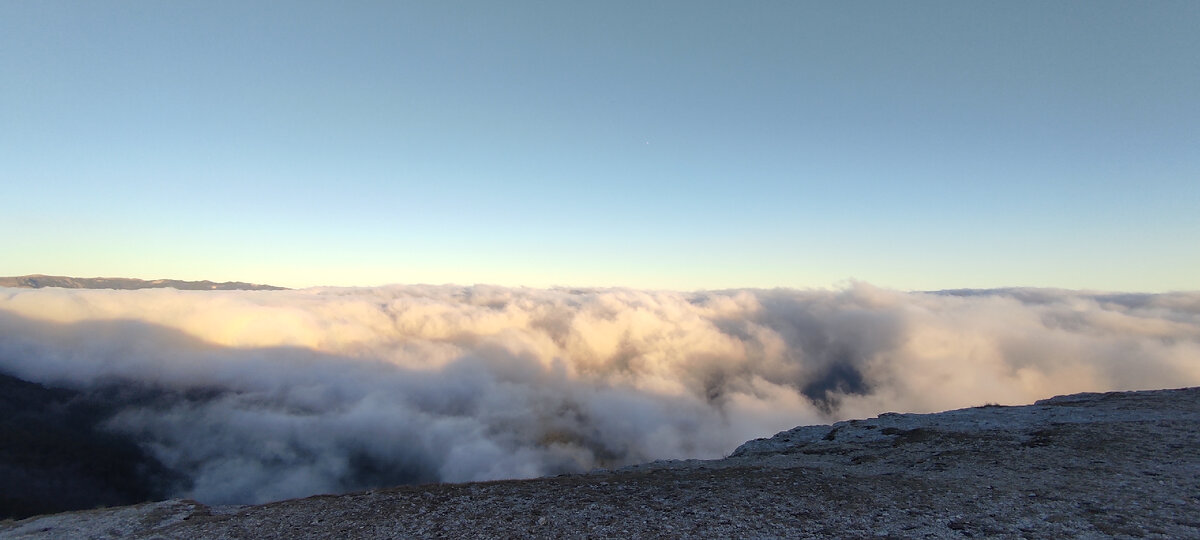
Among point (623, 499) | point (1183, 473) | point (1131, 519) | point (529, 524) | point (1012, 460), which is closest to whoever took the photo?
point (1131, 519)

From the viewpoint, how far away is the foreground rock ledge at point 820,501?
14711 mm

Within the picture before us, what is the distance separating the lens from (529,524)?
16.4 meters

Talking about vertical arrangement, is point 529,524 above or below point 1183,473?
below

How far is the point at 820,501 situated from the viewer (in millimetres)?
17469

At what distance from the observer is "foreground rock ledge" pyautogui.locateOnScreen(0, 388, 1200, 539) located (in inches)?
579

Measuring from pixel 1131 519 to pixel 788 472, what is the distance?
436 inches

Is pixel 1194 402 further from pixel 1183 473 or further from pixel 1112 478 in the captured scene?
pixel 1112 478

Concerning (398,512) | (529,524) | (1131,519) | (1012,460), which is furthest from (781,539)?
(1012,460)

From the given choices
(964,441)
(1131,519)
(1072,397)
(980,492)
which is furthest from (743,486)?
(1072,397)

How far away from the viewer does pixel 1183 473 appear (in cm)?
1759

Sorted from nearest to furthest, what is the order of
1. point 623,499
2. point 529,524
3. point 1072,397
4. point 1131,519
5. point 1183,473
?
point 1131,519
point 529,524
point 1183,473
point 623,499
point 1072,397

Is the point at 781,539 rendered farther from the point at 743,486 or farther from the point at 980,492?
the point at 980,492

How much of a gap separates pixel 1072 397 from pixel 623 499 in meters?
44.5

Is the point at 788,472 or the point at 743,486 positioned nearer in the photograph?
the point at 743,486
